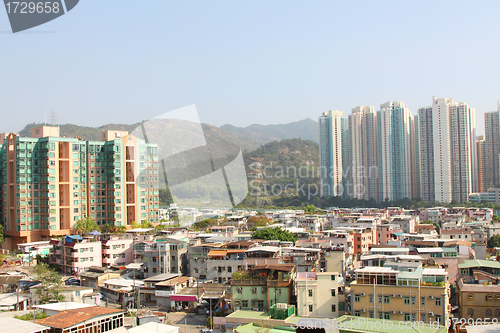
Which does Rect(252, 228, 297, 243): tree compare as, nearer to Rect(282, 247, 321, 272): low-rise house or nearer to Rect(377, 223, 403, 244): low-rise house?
Rect(282, 247, 321, 272): low-rise house

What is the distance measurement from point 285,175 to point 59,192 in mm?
29238

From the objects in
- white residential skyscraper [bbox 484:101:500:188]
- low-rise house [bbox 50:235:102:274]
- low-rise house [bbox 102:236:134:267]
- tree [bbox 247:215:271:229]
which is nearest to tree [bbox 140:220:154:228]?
tree [bbox 247:215:271:229]

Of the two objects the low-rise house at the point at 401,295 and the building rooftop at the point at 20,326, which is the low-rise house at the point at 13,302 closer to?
the building rooftop at the point at 20,326

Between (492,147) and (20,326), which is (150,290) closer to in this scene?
(20,326)

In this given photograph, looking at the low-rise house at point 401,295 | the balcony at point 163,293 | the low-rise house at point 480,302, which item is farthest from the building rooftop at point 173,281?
the low-rise house at point 480,302

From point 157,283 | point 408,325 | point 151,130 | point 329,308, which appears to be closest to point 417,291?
point 408,325

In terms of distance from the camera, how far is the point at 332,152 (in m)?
31.8

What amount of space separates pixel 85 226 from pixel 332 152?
20.5 metres

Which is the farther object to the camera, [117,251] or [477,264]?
[117,251]

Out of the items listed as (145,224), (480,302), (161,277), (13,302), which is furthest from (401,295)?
(145,224)

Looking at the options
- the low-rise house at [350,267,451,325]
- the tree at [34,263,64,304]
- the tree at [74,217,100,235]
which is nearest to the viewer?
the low-rise house at [350,267,451,325]

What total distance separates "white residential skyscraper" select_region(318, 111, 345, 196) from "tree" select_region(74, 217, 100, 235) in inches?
793

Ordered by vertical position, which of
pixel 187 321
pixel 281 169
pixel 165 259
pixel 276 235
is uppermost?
pixel 281 169

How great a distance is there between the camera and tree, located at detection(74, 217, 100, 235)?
578 inches
